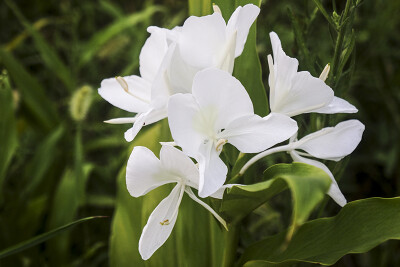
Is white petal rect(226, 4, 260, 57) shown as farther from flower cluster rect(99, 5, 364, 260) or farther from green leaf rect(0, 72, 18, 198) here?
green leaf rect(0, 72, 18, 198)

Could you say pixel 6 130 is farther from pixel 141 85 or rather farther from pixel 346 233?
pixel 346 233

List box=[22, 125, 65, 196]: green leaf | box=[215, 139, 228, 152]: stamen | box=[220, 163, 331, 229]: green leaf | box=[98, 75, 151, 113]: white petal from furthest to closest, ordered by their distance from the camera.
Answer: box=[22, 125, 65, 196]: green leaf
box=[98, 75, 151, 113]: white petal
box=[215, 139, 228, 152]: stamen
box=[220, 163, 331, 229]: green leaf

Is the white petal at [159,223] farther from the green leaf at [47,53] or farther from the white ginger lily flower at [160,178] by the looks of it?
the green leaf at [47,53]

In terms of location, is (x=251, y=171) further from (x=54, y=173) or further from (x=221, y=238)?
(x=54, y=173)

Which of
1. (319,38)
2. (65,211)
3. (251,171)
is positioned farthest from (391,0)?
(65,211)

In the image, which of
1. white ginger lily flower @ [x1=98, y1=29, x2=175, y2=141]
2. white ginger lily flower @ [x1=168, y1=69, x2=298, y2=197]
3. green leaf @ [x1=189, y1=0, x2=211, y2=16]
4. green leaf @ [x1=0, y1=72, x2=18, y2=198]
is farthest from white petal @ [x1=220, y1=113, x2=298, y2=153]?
green leaf @ [x1=0, y1=72, x2=18, y2=198]

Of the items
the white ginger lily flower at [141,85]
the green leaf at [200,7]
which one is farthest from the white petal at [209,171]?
the green leaf at [200,7]

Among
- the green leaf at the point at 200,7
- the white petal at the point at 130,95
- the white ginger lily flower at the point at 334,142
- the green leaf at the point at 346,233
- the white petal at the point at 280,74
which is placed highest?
the green leaf at the point at 200,7
